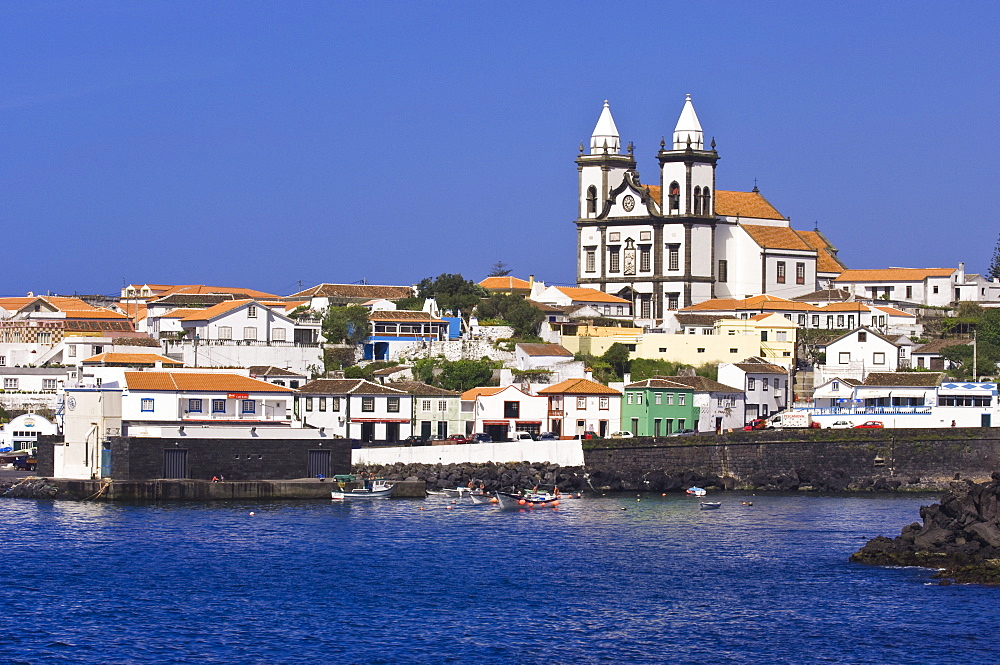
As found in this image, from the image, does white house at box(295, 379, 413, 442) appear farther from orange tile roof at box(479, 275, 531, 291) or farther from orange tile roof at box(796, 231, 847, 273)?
orange tile roof at box(796, 231, 847, 273)

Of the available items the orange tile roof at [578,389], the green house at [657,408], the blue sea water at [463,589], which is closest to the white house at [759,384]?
the green house at [657,408]

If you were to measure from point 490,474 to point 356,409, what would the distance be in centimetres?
872

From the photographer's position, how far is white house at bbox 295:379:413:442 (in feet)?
233

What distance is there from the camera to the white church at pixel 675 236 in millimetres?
101812

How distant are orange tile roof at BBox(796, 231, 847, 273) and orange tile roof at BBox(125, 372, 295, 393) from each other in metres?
54.3

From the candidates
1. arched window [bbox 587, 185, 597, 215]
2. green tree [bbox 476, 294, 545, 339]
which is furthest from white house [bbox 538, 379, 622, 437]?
arched window [bbox 587, 185, 597, 215]

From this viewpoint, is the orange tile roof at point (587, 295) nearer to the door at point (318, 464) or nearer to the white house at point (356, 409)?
the white house at point (356, 409)

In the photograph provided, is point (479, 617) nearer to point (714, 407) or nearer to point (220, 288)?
point (714, 407)

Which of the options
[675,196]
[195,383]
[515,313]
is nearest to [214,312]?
[515,313]

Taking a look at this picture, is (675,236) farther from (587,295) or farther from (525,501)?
(525,501)

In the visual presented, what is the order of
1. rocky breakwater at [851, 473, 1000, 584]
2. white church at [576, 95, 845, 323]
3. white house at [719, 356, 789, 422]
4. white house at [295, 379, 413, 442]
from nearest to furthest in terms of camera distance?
rocky breakwater at [851, 473, 1000, 584]
white house at [295, 379, 413, 442]
white house at [719, 356, 789, 422]
white church at [576, 95, 845, 323]

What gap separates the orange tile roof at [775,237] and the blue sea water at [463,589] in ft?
157

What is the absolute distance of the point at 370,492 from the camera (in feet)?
202

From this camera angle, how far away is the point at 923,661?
35062 millimetres
